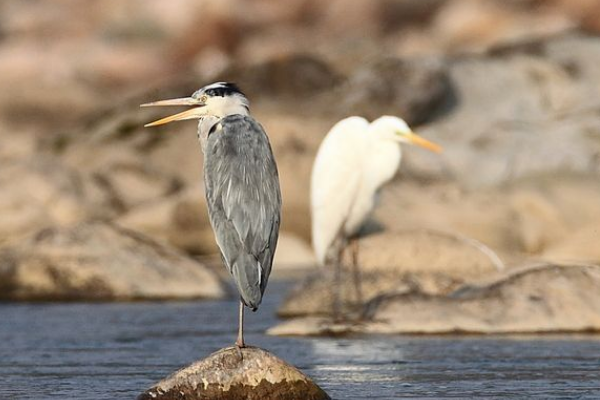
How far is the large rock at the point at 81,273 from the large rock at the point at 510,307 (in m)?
4.55

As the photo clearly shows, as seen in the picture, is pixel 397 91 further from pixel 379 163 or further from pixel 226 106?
pixel 226 106

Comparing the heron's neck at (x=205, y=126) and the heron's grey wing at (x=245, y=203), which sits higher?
the heron's neck at (x=205, y=126)

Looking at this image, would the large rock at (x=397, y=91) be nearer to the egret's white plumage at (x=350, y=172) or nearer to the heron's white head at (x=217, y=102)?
the egret's white plumage at (x=350, y=172)

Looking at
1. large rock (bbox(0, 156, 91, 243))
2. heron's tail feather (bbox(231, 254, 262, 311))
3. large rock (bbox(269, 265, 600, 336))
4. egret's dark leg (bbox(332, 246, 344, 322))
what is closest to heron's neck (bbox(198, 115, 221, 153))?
heron's tail feather (bbox(231, 254, 262, 311))

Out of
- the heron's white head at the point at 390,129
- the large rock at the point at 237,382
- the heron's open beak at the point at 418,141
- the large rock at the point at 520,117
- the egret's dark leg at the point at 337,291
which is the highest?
the large rock at the point at 520,117

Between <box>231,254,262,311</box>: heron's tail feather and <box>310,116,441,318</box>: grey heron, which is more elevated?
<box>310,116,441,318</box>: grey heron

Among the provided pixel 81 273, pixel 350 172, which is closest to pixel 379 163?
pixel 350 172

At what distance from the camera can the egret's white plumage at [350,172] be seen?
524 inches

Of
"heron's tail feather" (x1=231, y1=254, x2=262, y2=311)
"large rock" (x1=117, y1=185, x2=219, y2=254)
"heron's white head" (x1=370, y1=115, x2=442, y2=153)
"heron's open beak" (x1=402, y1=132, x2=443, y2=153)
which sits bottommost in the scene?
"heron's tail feather" (x1=231, y1=254, x2=262, y2=311)

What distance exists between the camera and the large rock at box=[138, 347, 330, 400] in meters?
7.95

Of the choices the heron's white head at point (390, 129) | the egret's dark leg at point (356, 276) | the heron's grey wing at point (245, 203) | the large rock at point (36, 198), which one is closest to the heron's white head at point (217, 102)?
the heron's grey wing at point (245, 203)

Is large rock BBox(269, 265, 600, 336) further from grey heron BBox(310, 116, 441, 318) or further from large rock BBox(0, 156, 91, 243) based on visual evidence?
large rock BBox(0, 156, 91, 243)

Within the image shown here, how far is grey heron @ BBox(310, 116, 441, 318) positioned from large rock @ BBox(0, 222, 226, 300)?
298cm

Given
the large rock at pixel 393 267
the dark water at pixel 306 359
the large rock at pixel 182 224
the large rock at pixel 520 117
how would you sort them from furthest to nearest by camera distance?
the large rock at pixel 520 117
the large rock at pixel 182 224
the large rock at pixel 393 267
the dark water at pixel 306 359
